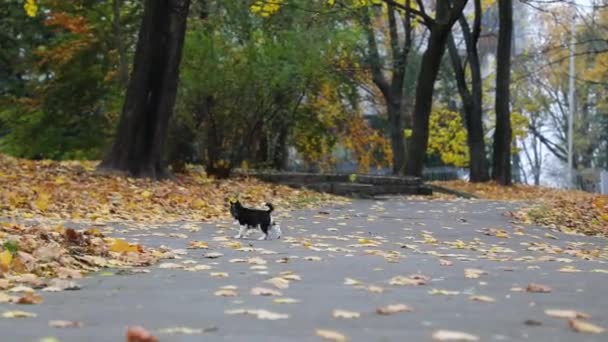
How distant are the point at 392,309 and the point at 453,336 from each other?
920mm

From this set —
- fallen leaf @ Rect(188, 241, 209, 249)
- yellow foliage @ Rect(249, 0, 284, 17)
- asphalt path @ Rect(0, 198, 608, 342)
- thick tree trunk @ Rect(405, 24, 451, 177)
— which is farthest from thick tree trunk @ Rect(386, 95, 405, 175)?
fallen leaf @ Rect(188, 241, 209, 249)

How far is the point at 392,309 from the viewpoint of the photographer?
5.78 metres

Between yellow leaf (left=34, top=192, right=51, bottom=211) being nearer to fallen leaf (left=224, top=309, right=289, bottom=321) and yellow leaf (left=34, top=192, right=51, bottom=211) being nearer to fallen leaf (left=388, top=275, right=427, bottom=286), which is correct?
fallen leaf (left=388, top=275, right=427, bottom=286)

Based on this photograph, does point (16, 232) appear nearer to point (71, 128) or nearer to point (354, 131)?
point (71, 128)

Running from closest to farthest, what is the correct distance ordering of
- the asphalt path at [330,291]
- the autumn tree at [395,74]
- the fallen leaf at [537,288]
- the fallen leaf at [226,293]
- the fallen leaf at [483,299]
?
the asphalt path at [330,291], the fallen leaf at [483,299], the fallen leaf at [226,293], the fallen leaf at [537,288], the autumn tree at [395,74]

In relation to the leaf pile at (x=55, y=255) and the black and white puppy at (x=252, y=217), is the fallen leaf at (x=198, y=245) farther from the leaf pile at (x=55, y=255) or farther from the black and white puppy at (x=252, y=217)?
the leaf pile at (x=55, y=255)

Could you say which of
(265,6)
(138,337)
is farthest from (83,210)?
(265,6)

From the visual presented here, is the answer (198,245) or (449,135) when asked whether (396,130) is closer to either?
(449,135)

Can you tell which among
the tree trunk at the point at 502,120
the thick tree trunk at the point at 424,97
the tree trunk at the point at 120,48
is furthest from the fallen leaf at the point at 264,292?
the tree trunk at the point at 502,120

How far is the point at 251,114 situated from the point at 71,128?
13842 millimetres

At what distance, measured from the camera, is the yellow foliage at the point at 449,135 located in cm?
5116

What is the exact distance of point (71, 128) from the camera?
112 feet

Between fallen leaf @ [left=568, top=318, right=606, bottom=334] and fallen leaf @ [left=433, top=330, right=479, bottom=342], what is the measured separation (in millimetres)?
710

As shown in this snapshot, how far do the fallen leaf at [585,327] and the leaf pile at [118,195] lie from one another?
887 cm
